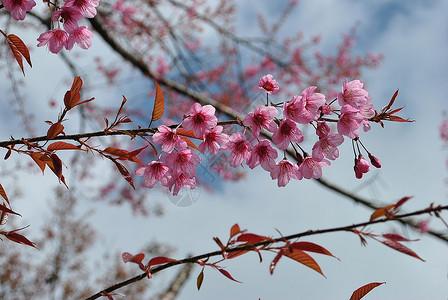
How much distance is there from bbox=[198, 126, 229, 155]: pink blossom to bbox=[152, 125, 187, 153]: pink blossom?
7cm

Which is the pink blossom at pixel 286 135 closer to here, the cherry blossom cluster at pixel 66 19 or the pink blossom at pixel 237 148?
the pink blossom at pixel 237 148

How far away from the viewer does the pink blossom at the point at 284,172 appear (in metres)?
1.46

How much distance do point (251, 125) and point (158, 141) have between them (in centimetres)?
30

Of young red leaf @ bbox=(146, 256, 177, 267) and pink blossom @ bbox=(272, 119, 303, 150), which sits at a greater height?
pink blossom @ bbox=(272, 119, 303, 150)

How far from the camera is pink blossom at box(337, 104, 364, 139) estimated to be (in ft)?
4.21

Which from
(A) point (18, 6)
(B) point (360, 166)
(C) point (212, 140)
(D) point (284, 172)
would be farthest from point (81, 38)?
(B) point (360, 166)

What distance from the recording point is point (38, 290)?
37.0 ft

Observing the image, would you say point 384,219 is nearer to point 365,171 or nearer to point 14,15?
point 365,171

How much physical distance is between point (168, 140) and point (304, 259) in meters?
0.60

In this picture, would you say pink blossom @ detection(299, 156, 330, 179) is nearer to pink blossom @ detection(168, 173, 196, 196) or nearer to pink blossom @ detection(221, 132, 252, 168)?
pink blossom @ detection(221, 132, 252, 168)

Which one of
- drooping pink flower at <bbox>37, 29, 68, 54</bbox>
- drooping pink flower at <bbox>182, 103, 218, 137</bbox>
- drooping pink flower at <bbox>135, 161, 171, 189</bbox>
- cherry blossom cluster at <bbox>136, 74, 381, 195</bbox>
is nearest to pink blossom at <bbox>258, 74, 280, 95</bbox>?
cherry blossom cluster at <bbox>136, 74, 381, 195</bbox>

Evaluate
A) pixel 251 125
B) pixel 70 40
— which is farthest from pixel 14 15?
pixel 251 125

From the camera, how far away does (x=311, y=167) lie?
1.42m

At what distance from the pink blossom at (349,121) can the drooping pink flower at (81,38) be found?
966mm
